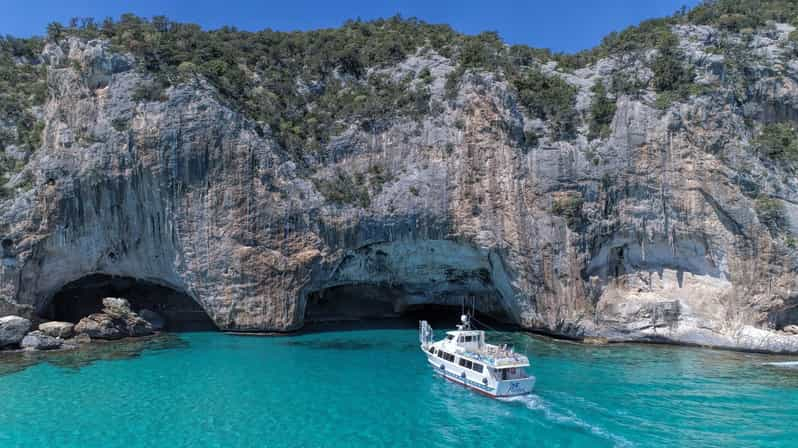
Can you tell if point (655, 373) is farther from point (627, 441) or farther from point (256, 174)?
point (256, 174)

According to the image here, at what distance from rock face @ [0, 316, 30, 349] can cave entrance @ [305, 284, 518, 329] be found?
1764cm

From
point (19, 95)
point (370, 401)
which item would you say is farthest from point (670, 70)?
point (19, 95)

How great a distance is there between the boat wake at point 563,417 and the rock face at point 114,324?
24469 mm

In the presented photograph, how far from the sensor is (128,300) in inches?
1495

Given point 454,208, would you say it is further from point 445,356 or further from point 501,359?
point 501,359

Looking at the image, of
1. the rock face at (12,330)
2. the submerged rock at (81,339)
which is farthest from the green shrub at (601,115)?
the rock face at (12,330)

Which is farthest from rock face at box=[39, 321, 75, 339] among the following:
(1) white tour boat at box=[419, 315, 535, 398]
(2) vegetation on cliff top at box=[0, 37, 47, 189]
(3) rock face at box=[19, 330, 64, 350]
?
(1) white tour boat at box=[419, 315, 535, 398]

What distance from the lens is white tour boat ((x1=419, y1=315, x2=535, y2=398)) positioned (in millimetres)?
21938

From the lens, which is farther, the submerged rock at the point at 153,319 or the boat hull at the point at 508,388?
the submerged rock at the point at 153,319

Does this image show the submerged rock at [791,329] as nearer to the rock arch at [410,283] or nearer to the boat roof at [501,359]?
the rock arch at [410,283]

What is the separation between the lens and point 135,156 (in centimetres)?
3281

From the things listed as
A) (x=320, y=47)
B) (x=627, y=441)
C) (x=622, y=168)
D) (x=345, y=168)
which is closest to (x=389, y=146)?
(x=345, y=168)

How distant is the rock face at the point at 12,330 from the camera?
1156 inches

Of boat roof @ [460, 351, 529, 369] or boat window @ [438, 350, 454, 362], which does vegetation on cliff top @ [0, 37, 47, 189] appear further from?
boat roof @ [460, 351, 529, 369]
